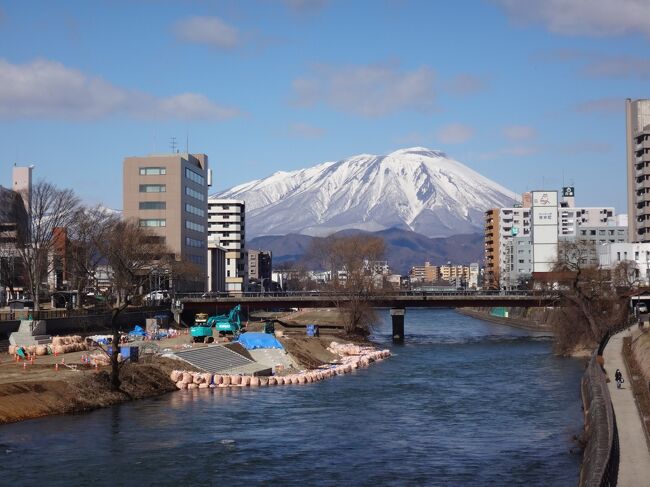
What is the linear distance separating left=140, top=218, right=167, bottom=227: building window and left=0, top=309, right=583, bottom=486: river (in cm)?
10716

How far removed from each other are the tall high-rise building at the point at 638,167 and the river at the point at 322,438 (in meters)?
101

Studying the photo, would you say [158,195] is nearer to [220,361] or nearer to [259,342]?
[259,342]

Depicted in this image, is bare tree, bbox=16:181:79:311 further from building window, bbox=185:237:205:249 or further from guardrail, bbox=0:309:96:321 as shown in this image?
building window, bbox=185:237:205:249

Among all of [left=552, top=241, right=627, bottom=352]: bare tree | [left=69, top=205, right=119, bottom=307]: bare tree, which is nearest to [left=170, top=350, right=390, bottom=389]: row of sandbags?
[left=552, top=241, right=627, bottom=352]: bare tree

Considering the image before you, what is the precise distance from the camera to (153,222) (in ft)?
581

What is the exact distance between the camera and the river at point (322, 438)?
39.5 metres

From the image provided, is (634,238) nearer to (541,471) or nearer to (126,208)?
(126,208)

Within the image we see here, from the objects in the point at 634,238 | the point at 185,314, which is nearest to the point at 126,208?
the point at 185,314

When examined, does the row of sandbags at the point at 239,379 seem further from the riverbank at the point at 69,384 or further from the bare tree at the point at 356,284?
the bare tree at the point at 356,284

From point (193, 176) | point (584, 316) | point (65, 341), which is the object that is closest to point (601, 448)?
point (65, 341)

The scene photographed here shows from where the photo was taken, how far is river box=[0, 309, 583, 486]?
39469mm

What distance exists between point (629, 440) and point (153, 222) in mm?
146282

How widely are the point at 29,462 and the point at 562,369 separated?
186 ft

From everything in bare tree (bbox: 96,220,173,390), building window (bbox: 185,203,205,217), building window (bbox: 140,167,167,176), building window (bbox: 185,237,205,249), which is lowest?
bare tree (bbox: 96,220,173,390)
